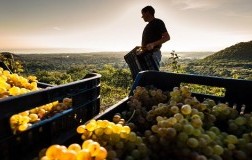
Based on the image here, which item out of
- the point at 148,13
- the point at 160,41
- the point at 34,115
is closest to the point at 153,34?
the point at 160,41

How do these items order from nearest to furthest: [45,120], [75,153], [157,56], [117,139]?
[75,153], [117,139], [45,120], [157,56]

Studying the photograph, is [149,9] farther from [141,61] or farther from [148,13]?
[141,61]

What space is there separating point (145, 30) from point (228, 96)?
3580 millimetres

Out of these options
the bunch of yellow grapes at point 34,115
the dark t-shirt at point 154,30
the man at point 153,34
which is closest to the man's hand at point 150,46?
the man at point 153,34

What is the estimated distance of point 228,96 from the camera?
6.72ft

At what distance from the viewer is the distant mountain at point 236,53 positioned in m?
66.9

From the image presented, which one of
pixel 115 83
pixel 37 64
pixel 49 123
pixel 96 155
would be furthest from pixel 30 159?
pixel 37 64

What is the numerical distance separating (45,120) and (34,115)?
0.41 feet

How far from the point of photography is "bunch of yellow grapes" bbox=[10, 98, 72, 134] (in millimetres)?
1462

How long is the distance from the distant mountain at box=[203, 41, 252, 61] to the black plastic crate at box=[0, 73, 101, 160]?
6763 cm

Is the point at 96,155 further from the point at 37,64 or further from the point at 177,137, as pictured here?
the point at 37,64

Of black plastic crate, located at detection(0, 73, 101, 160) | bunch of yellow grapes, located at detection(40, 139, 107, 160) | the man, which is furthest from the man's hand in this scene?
bunch of yellow grapes, located at detection(40, 139, 107, 160)

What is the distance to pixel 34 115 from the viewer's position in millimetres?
1698

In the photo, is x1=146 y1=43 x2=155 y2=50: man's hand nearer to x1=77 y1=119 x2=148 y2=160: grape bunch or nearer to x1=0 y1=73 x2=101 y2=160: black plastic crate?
x1=0 y1=73 x2=101 y2=160: black plastic crate
